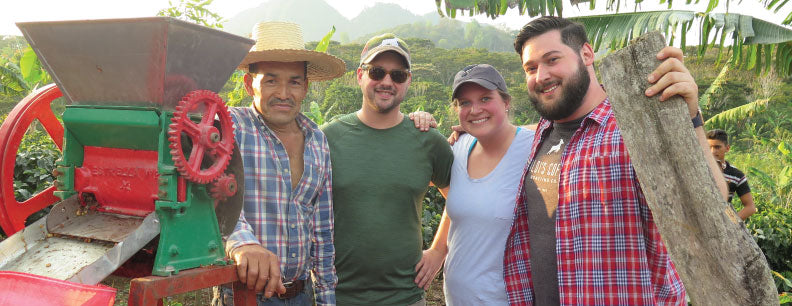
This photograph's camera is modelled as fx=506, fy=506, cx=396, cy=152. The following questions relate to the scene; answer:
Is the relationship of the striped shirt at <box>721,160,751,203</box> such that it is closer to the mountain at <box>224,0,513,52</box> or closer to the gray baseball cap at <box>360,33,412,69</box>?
the gray baseball cap at <box>360,33,412,69</box>

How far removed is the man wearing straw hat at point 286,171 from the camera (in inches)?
91.4

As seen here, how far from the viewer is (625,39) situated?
7535 mm

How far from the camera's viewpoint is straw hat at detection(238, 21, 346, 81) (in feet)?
8.29

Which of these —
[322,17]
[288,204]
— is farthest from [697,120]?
[322,17]

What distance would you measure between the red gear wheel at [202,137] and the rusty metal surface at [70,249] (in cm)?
21

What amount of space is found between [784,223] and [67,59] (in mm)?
7462

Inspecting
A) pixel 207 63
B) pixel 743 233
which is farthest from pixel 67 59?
pixel 743 233

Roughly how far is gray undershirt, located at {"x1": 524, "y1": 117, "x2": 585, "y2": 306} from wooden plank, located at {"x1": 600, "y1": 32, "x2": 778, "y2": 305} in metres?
0.69

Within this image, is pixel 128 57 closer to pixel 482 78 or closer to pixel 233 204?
pixel 233 204

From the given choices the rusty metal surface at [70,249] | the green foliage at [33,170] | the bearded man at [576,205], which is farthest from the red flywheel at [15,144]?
the green foliage at [33,170]

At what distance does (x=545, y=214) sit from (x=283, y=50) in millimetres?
1468

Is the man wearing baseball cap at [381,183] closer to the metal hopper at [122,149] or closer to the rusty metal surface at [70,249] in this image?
the metal hopper at [122,149]

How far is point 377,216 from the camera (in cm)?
272

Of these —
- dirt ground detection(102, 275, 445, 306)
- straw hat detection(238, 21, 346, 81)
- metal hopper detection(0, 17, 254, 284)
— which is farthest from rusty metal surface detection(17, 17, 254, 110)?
dirt ground detection(102, 275, 445, 306)
